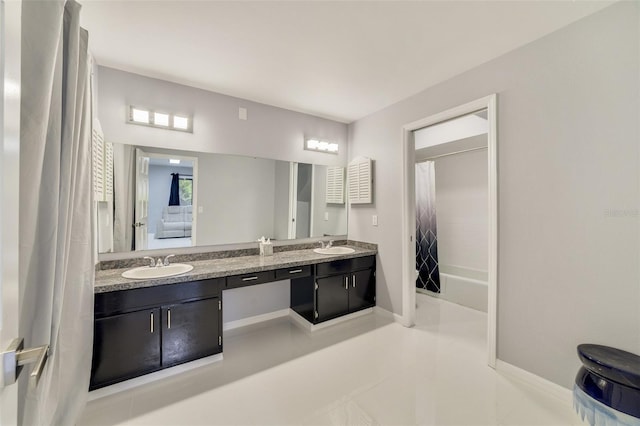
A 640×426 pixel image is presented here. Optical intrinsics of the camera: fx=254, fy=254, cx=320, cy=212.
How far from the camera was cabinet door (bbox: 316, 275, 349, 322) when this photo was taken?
2777mm

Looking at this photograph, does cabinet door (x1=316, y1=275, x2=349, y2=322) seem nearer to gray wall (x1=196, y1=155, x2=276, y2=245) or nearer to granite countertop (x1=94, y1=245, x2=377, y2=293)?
granite countertop (x1=94, y1=245, x2=377, y2=293)

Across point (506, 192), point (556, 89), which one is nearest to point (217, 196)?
point (506, 192)

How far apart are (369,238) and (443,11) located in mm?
2390

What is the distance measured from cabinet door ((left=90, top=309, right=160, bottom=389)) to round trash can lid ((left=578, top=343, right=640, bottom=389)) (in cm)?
283

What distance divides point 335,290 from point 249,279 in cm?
105

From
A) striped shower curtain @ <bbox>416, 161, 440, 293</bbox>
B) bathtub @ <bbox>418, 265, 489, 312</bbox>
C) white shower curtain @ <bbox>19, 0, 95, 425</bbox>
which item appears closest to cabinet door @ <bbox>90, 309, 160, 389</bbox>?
white shower curtain @ <bbox>19, 0, 95, 425</bbox>

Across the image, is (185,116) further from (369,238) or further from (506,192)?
(506,192)

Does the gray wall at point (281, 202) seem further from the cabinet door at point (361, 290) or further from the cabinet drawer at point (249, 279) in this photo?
the cabinet door at point (361, 290)

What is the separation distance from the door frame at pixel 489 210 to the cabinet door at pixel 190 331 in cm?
202

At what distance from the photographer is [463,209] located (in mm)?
4082

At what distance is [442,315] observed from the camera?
3207mm

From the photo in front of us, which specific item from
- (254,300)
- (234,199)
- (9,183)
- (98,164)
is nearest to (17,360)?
(9,183)

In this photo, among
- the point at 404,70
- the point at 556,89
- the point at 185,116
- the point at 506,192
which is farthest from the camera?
the point at 185,116

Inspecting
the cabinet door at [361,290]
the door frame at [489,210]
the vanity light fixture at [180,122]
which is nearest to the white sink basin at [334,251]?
the cabinet door at [361,290]
